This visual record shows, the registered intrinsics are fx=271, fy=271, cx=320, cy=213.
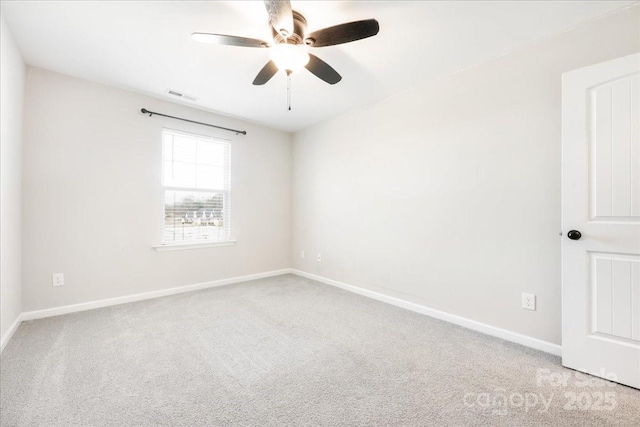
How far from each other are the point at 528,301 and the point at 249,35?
3.11 meters

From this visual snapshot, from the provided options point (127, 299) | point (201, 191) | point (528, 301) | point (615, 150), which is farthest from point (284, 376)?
point (201, 191)

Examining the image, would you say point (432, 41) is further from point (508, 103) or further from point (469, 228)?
point (469, 228)

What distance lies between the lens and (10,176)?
2270 millimetres

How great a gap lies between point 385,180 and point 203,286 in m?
2.84

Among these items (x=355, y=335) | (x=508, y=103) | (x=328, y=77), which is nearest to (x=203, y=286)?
(x=355, y=335)

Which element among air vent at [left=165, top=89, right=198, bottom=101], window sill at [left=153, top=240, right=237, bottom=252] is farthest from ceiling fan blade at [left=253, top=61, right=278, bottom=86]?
window sill at [left=153, top=240, right=237, bottom=252]

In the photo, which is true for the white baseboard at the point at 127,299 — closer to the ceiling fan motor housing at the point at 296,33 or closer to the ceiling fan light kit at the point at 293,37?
the ceiling fan light kit at the point at 293,37

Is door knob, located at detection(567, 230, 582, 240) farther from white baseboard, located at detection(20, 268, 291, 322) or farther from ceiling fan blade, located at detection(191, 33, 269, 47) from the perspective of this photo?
white baseboard, located at detection(20, 268, 291, 322)

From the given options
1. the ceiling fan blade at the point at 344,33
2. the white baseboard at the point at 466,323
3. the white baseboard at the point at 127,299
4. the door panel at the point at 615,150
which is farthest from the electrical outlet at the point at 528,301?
the white baseboard at the point at 127,299

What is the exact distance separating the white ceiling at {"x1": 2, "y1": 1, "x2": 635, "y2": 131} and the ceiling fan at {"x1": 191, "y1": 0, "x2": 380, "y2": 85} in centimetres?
21

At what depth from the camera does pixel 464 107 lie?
2594 millimetres

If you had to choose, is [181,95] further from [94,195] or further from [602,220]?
[602,220]

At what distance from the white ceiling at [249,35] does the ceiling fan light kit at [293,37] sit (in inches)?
7.7

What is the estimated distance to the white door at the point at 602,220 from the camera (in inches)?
65.7
